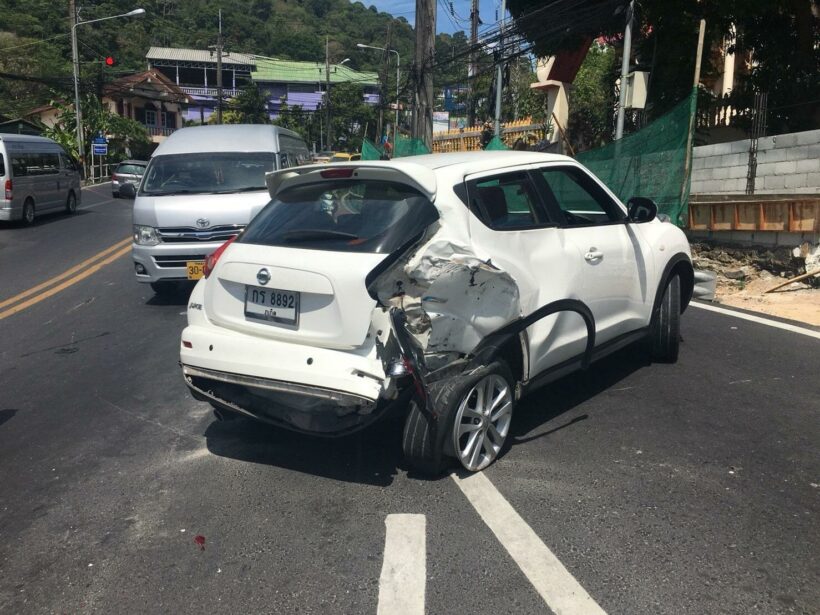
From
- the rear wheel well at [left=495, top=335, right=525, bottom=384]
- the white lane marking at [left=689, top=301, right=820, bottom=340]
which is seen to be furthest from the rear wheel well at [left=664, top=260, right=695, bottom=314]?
the rear wheel well at [left=495, top=335, right=525, bottom=384]

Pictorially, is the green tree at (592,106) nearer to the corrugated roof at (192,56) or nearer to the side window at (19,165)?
the side window at (19,165)

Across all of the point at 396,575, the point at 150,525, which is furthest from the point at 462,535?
the point at 150,525

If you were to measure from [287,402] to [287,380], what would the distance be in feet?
0.68

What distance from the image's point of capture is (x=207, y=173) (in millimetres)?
9898

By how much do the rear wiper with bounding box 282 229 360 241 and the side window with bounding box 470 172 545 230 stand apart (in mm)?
745

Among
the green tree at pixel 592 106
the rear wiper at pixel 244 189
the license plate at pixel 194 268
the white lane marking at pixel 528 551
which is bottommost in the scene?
the white lane marking at pixel 528 551

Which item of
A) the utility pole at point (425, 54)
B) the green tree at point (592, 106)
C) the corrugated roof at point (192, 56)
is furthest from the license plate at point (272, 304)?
the corrugated roof at point (192, 56)

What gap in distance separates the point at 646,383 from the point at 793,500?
2.02 m

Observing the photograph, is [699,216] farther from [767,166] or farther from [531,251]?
[531,251]

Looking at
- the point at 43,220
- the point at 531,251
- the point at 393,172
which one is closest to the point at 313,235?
the point at 393,172

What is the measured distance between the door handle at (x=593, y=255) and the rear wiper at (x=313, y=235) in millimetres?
1651

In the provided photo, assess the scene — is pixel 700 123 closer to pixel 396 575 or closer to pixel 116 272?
pixel 116 272

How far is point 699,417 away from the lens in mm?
5078

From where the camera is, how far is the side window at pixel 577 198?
504 cm
